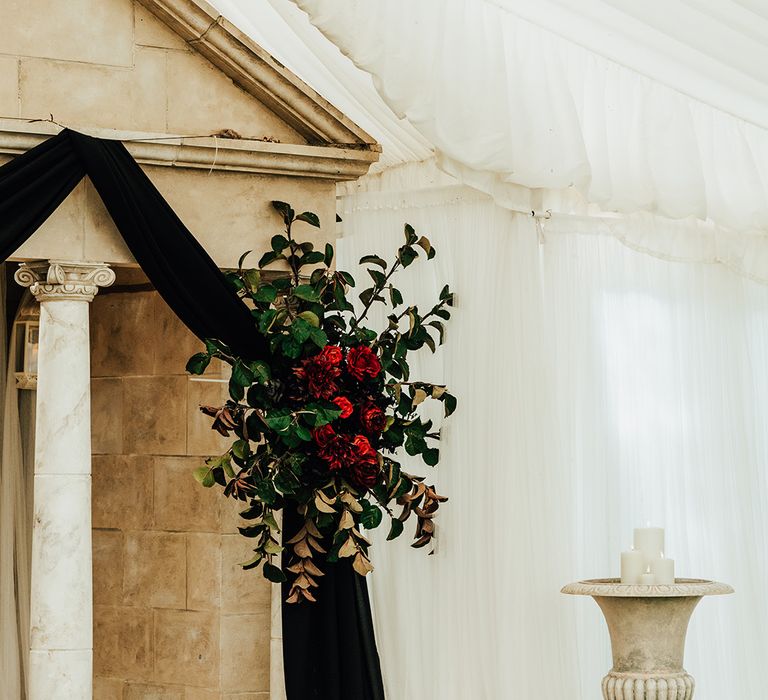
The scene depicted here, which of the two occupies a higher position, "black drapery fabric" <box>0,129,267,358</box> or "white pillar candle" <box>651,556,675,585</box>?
"black drapery fabric" <box>0,129,267,358</box>

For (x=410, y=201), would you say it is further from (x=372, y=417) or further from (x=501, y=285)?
(x=372, y=417)

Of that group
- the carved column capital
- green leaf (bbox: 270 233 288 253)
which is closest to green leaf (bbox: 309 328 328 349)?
green leaf (bbox: 270 233 288 253)

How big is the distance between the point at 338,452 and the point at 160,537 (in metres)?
1.10

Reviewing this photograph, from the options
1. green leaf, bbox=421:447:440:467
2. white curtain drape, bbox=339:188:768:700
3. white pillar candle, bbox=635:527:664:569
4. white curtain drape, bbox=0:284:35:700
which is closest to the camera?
white pillar candle, bbox=635:527:664:569

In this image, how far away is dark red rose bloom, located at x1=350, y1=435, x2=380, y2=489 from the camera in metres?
3.68

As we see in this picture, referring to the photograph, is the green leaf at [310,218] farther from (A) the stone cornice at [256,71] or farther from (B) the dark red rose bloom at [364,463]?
(B) the dark red rose bloom at [364,463]

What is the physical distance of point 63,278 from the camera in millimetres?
3770

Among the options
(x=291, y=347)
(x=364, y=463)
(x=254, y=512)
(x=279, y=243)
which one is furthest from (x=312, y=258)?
(x=254, y=512)

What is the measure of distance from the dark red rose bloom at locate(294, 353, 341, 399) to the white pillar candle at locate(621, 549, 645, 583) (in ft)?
3.22


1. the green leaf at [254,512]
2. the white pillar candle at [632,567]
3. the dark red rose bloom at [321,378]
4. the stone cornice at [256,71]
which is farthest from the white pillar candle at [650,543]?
the stone cornice at [256,71]

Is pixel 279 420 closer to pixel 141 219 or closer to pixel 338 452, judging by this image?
pixel 338 452

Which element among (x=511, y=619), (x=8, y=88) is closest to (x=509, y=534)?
(x=511, y=619)

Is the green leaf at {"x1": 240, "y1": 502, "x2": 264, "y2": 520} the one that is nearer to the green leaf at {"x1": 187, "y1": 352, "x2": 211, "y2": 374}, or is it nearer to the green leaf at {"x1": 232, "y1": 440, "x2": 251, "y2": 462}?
the green leaf at {"x1": 232, "y1": 440, "x2": 251, "y2": 462}

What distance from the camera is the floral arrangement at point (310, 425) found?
3709 millimetres
